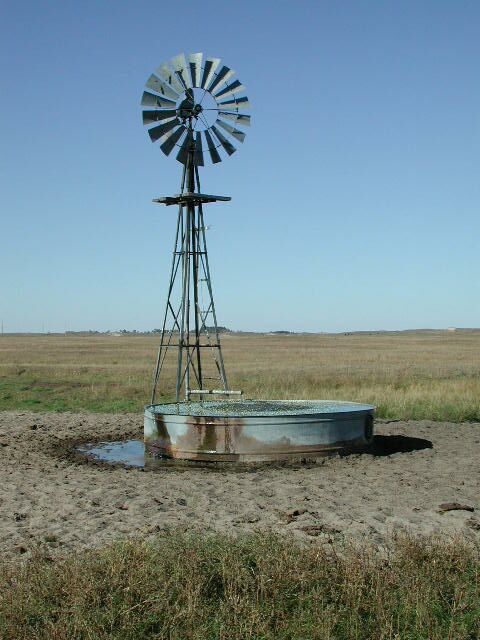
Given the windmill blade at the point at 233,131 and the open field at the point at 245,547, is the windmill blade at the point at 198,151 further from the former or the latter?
the open field at the point at 245,547

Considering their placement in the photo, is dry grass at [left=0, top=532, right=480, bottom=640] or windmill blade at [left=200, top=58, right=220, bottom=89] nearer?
dry grass at [left=0, top=532, right=480, bottom=640]

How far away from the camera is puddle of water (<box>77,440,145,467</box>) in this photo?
13.9 m

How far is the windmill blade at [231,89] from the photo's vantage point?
1705cm

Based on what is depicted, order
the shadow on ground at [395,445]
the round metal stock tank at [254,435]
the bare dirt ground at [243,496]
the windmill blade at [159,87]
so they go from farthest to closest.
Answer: the windmill blade at [159,87]
the shadow on ground at [395,445]
the round metal stock tank at [254,435]
the bare dirt ground at [243,496]

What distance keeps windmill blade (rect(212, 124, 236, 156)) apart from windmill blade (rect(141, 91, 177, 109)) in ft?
3.54

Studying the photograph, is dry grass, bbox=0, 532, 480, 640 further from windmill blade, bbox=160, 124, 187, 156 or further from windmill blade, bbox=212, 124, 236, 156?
windmill blade, bbox=212, 124, 236, 156

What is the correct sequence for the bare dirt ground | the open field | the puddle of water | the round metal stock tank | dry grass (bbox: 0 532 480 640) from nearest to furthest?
1. dry grass (bbox: 0 532 480 640)
2. the open field
3. the bare dirt ground
4. the round metal stock tank
5. the puddle of water

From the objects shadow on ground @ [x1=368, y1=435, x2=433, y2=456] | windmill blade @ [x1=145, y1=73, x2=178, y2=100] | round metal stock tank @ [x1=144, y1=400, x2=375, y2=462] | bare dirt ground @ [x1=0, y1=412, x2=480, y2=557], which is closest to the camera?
bare dirt ground @ [x1=0, y1=412, x2=480, y2=557]

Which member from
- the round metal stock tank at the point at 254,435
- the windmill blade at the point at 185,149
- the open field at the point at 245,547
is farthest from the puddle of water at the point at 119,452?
the windmill blade at the point at 185,149

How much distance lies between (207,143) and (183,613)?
1296 centimetres

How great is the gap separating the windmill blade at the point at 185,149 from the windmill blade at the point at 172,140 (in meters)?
0.17

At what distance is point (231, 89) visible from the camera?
1709 centimetres

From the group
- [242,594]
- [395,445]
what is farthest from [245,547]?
[395,445]

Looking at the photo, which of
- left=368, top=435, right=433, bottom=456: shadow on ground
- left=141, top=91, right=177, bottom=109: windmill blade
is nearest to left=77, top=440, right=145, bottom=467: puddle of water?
left=368, top=435, right=433, bottom=456: shadow on ground
